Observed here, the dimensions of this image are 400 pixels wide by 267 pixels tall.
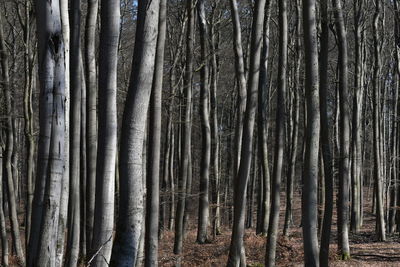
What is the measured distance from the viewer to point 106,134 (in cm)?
636

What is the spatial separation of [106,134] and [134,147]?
24.1 inches

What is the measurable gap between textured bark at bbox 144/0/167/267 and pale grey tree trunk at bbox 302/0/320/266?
7.73ft

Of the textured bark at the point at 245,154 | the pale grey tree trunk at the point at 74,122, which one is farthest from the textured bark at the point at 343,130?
the pale grey tree trunk at the point at 74,122

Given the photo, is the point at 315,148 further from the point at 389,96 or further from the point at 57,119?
the point at 389,96

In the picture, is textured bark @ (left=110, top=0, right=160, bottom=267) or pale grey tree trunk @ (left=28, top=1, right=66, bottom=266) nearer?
pale grey tree trunk @ (left=28, top=1, right=66, bottom=266)

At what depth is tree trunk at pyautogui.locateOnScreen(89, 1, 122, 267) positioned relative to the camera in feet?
20.8

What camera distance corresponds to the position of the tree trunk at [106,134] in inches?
250

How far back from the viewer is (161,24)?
31.0ft

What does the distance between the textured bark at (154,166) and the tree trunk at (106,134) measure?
2395mm

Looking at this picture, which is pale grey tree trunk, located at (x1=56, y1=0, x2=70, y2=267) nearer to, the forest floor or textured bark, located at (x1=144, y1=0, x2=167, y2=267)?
textured bark, located at (x1=144, y1=0, x2=167, y2=267)

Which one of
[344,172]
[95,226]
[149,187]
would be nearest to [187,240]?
[344,172]

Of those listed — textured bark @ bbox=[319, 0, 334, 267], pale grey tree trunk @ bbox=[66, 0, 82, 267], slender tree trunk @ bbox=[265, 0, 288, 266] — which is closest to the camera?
pale grey tree trunk @ bbox=[66, 0, 82, 267]

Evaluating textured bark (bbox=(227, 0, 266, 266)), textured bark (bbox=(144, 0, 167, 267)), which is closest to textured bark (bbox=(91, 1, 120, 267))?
textured bark (bbox=(144, 0, 167, 267))

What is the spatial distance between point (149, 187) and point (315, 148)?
2.76m
